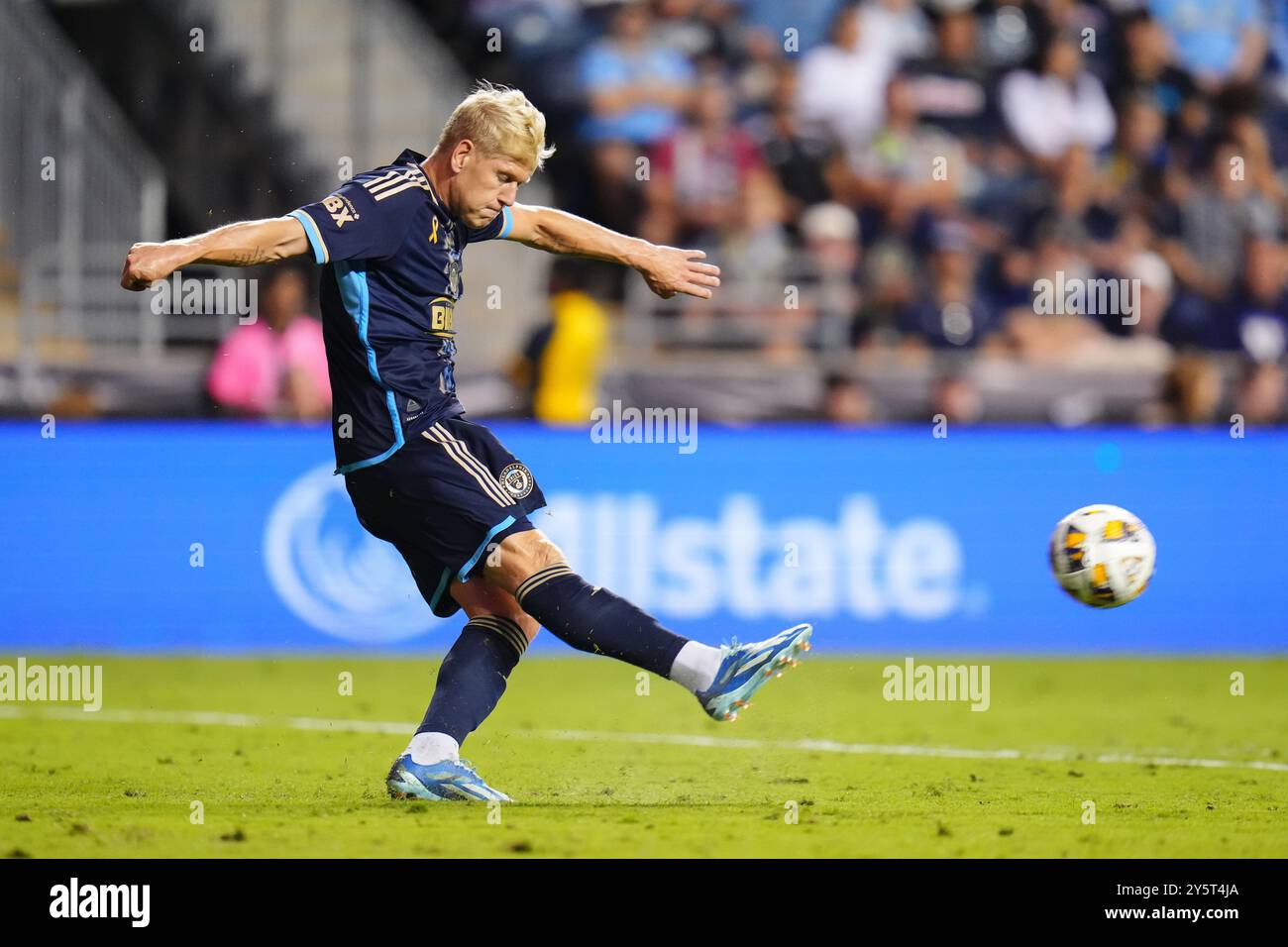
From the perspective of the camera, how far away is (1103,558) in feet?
25.0

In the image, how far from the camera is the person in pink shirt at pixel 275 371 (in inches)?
500

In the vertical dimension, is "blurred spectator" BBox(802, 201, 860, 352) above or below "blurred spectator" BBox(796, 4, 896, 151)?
below

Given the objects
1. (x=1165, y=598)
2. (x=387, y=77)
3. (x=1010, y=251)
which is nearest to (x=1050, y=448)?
(x=1165, y=598)

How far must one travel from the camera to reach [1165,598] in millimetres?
12750

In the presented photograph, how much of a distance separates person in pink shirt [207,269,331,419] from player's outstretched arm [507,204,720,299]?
6.15m

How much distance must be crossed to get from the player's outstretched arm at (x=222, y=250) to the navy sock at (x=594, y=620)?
1.37 m

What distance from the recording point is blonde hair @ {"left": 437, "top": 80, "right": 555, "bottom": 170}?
20.0ft

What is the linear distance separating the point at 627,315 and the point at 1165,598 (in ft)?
16.0
